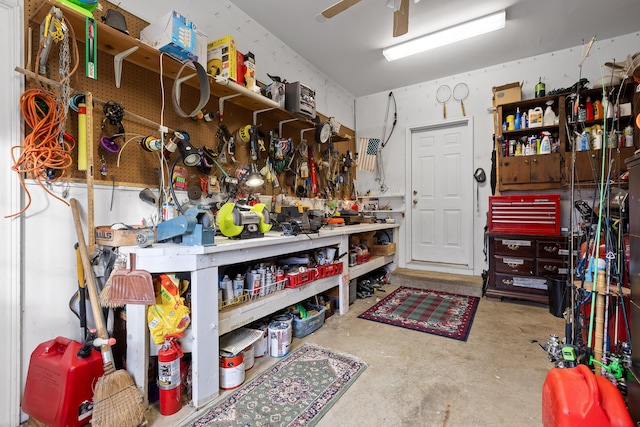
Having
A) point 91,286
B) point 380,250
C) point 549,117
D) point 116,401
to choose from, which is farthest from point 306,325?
point 549,117

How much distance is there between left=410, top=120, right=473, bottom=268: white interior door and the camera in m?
4.01

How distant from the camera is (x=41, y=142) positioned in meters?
1.50

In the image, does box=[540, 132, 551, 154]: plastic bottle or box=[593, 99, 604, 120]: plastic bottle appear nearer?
box=[593, 99, 604, 120]: plastic bottle

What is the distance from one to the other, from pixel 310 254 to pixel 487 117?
297cm

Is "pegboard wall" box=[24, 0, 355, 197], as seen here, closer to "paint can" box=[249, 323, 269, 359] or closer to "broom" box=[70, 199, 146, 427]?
"broom" box=[70, 199, 146, 427]

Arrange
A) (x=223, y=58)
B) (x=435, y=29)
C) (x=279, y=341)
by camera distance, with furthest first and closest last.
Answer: (x=435, y=29), (x=223, y=58), (x=279, y=341)

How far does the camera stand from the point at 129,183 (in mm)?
1910

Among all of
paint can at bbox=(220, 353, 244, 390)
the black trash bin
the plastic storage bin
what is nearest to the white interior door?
the black trash bin

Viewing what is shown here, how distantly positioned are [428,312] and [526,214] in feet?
5.09

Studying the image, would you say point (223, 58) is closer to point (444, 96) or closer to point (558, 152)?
point (444, 96)

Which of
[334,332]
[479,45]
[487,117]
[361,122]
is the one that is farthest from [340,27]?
[334,332]

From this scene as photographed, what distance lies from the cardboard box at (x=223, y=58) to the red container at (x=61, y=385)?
1887mm

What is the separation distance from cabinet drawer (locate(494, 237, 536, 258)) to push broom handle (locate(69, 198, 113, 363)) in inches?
141

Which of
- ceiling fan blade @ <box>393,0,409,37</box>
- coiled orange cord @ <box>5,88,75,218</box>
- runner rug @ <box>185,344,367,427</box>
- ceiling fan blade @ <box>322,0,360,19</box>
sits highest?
ceiling fan blade @ <box>322,0,360,19</box>
